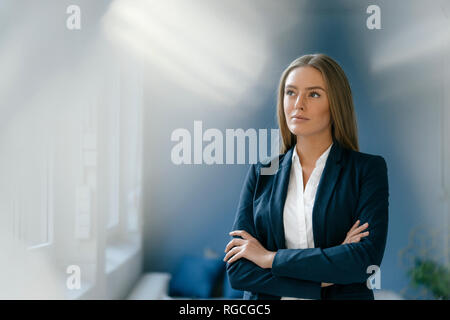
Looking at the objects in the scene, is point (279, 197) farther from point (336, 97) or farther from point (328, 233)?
point (336, 97)

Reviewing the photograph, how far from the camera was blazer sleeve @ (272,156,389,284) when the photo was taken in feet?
3.07

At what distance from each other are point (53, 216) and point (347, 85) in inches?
34.4

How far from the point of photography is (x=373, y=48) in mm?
1165

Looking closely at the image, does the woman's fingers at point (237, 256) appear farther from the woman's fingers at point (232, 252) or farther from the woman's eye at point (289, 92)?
the woman's eye at point (289, 92)

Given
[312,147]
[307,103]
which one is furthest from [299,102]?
[312,147]

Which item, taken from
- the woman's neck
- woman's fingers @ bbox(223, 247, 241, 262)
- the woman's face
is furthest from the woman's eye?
woman's fingers @ bbox(223, 247, 241, 262)

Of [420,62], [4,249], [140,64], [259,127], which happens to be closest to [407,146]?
[420,62]

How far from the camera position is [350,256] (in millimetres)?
933

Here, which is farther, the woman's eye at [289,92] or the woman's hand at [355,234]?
the woman's eye at [289,92]

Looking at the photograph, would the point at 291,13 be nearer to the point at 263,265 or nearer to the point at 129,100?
the point at 129,100

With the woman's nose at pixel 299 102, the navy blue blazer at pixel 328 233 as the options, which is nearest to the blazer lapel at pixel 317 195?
the navy blue blazer at pixel 328 233

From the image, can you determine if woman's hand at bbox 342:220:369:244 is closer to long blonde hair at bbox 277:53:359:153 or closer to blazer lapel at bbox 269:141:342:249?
blazer lapel at bbox 269:141:342:249

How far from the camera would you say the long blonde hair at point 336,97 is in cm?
103

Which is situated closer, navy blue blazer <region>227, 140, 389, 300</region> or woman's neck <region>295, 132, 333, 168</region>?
navy blue blazer <region>227, 140, 389, 300</region>
